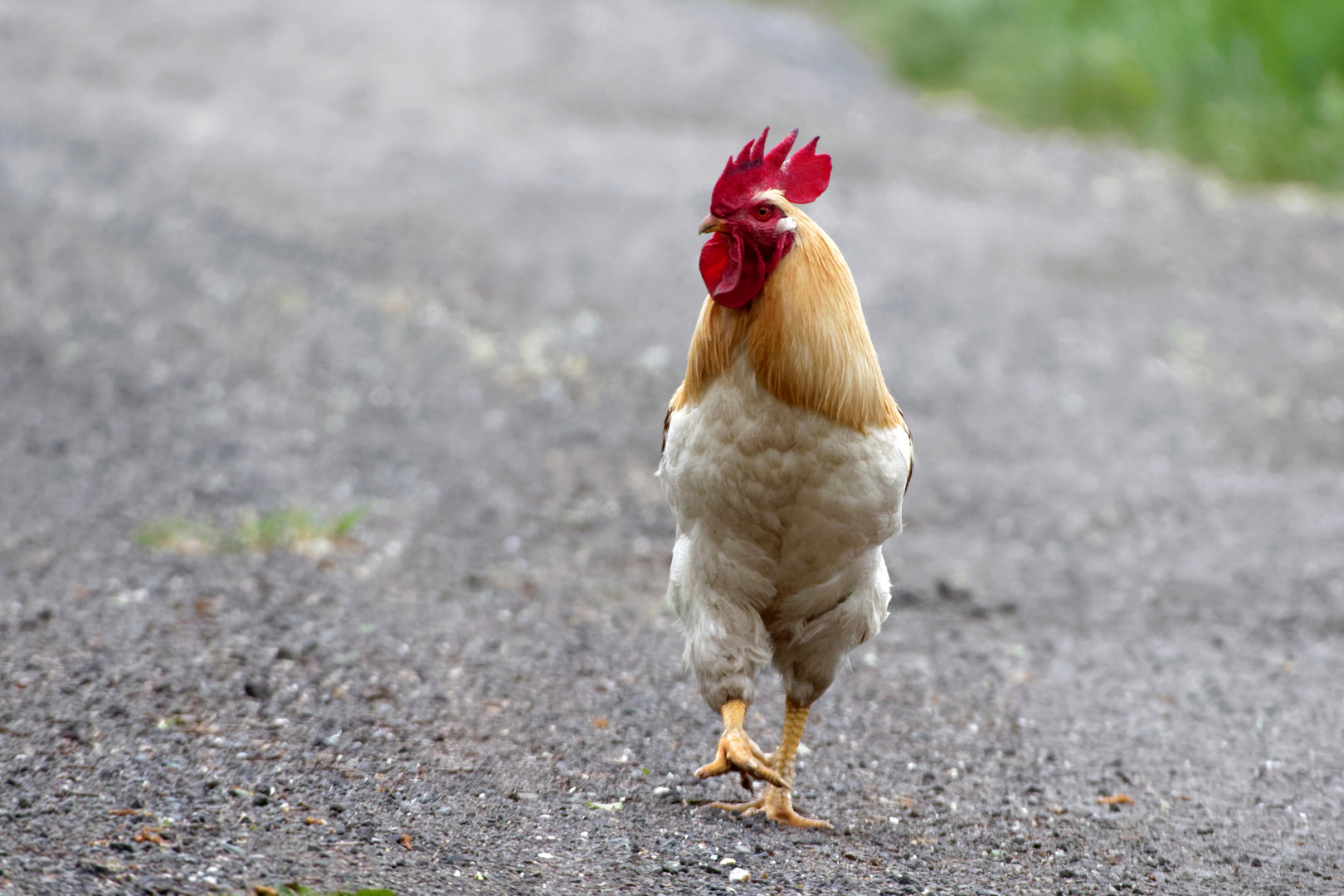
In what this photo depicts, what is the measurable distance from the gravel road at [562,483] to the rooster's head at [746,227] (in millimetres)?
1634

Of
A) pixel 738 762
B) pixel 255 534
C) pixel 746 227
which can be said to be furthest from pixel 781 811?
pixel 255 534

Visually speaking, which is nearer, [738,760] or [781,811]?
[738,760]

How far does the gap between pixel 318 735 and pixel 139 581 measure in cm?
184

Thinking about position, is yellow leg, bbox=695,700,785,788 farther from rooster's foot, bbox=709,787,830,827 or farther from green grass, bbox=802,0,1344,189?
green grass, bbox=802,0,1344,189

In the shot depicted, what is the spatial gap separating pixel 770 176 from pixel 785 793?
189 centimetres

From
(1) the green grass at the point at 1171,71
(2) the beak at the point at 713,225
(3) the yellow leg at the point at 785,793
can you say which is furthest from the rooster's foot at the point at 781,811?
(1) the green grass at the point at 1171,71

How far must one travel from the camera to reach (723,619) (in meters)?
3.63

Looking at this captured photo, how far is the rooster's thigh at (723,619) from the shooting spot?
11.8 feet

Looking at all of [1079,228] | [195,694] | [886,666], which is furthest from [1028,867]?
[1079,228]

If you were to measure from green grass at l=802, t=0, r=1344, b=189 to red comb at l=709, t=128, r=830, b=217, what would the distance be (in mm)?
10343

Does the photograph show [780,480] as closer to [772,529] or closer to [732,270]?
[772,529]

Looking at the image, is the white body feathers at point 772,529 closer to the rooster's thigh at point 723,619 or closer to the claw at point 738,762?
the rooster's thigh at point 723,619

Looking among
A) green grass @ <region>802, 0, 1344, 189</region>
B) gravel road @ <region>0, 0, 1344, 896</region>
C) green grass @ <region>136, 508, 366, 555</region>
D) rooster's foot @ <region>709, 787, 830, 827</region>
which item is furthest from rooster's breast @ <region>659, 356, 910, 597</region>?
green grass @ <region>802, 0, 1344, 189</region>

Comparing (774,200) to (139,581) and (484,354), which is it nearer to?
(139,581)
